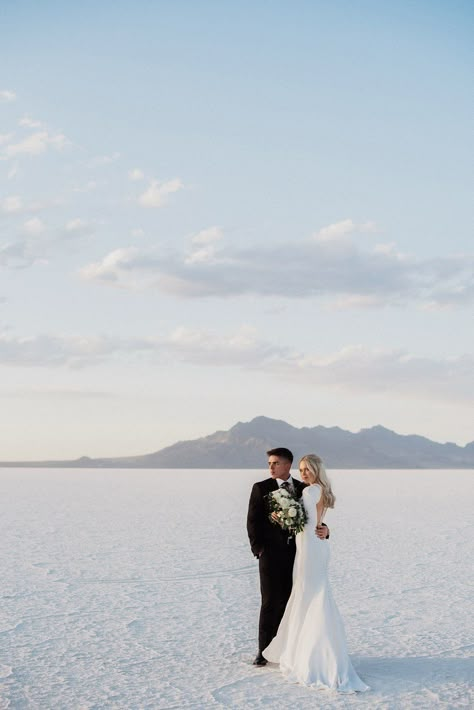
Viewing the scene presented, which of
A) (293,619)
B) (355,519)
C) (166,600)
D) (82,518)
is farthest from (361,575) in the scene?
(82,518)

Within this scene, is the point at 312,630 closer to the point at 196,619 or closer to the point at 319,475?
the point at 319,475

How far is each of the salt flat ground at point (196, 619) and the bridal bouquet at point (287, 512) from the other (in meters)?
0.99

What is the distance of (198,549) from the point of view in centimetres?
1271

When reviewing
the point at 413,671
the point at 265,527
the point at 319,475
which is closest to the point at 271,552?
the point at 265,527

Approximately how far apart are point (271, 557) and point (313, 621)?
0.51m

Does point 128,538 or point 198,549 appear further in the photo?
point 128,538

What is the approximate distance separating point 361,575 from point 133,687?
5.33 metres

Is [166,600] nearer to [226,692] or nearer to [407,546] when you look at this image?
[226,692]

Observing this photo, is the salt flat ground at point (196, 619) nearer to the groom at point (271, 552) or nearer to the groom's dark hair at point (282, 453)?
the groom at point (271, 552)

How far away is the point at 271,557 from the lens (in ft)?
18.3

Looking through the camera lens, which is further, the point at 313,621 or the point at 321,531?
the point at 321,531

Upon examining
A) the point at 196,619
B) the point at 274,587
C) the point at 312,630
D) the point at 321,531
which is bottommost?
the point at 196,619

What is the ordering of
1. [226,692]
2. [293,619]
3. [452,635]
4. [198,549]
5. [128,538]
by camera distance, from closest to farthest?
[226,692] → [293,619] → [452,635] → [198,549] → [128,538]

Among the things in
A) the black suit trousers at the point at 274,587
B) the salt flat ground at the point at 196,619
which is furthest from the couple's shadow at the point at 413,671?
the black suit trousers at the point at 274,587
